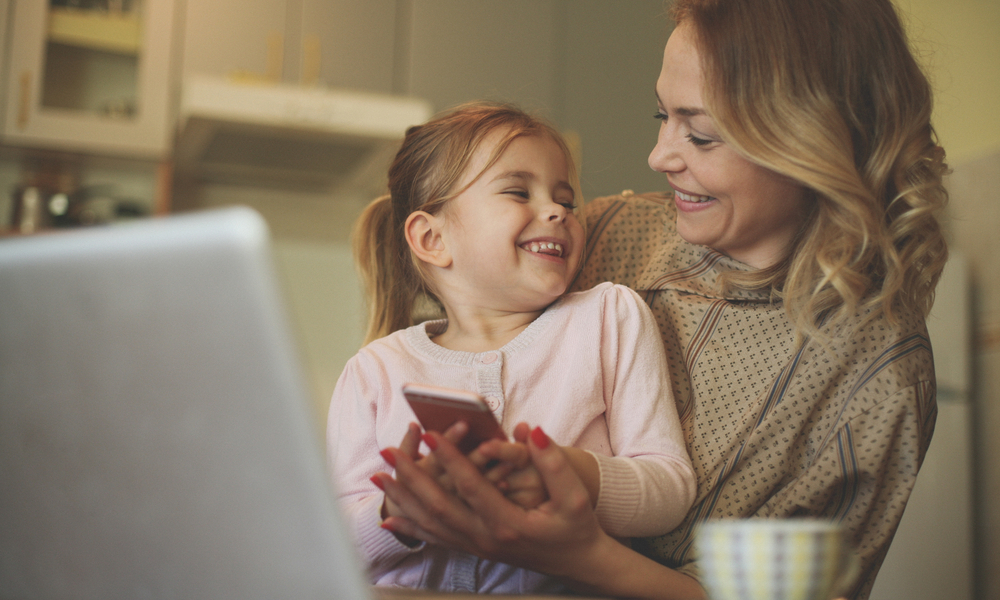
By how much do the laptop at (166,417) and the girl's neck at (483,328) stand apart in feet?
2.42

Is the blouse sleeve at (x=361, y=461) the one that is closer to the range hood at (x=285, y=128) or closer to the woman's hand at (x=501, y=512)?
the woman's hand at (x=501, y=512)

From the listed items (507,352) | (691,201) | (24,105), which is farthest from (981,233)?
(24,105)

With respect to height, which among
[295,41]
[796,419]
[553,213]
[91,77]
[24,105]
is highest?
[295,41]

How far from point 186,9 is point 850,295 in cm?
263

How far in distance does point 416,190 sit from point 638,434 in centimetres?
50

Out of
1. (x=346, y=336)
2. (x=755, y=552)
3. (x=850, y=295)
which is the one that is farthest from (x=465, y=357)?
(x=346, y=336)

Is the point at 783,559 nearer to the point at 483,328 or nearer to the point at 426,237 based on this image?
the point at 483,328

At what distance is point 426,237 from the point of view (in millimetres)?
1258

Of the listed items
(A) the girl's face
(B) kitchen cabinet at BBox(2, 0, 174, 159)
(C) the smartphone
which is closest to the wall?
(A) the girl's face

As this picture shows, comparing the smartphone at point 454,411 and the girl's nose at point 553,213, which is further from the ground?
the girl's nose at point 553,213

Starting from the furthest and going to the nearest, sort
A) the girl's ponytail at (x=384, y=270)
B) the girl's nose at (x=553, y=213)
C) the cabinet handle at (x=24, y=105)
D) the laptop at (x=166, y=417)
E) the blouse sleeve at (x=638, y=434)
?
the cabinet handle at (x=24, y=105)
the girl's ponytail at (x=384, y=270)
the girl's nose at (x=553, y=213)
the blouse sleeve at (x=638, y=434)
the laptop at (x=166, y=417)

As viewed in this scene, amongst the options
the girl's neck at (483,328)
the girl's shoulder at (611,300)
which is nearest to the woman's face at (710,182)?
the girl's shoulder at (611,300)

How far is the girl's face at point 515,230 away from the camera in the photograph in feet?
3.77

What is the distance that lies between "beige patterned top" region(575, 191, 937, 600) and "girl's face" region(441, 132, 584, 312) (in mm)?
200
